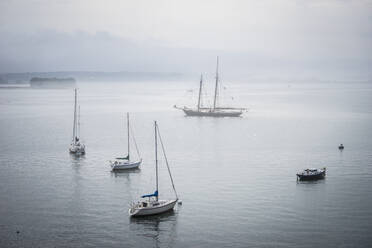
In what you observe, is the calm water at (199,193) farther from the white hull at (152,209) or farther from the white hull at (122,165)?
the white hull at (122,165)

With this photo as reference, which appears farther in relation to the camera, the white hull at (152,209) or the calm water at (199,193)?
the white hull at (152,209)

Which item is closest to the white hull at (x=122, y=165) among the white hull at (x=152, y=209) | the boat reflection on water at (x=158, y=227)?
the white hull at (x=152, y=209)

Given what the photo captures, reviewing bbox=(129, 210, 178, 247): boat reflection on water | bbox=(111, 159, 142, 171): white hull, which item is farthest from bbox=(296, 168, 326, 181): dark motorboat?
bbox=(111, 159, 142, 171): white hull

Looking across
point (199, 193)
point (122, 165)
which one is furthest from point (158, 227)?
point (122, 165)

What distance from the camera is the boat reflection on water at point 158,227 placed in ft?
145

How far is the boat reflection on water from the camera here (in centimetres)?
4416

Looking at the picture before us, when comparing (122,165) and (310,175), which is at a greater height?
(122,165)

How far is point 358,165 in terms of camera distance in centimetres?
7450

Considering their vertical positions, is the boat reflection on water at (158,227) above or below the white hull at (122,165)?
below

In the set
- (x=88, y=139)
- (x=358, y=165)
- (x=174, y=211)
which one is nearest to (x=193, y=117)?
(x=88, y=139)

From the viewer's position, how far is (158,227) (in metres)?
47.2

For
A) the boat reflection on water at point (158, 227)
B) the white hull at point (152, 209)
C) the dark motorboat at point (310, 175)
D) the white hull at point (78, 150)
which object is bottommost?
the boat reflection on water at point (158, 227)

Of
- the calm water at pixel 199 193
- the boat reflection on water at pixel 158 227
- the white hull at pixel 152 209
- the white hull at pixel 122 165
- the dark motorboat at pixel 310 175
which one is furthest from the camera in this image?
the white hull at pixel 122 165

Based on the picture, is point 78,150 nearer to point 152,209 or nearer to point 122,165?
point 122,165
